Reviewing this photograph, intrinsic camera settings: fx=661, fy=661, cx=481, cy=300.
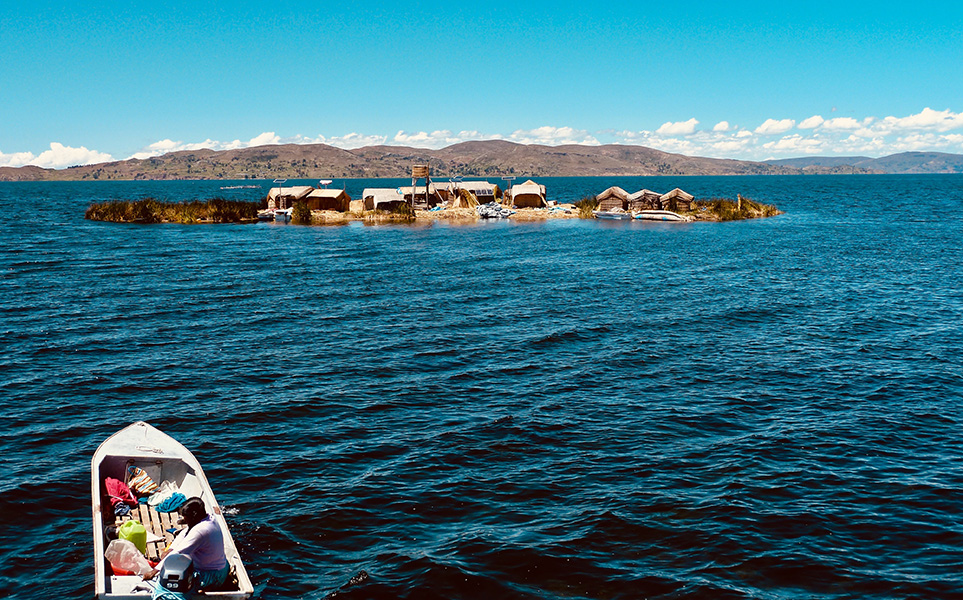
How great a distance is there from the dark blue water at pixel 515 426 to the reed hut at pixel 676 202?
181 ft

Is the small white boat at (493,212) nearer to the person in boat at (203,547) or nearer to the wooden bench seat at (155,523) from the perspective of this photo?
the wooden bench seat at (155,523)

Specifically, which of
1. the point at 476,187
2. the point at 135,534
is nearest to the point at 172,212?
the point at 476,187

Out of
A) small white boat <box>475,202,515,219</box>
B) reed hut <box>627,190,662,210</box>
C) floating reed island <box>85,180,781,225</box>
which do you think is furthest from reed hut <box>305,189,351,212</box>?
reed hut <box>627,190,662,210</box>

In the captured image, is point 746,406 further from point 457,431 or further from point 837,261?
point 837,261

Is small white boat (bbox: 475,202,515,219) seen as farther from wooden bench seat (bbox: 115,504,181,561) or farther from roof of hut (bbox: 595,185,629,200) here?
wooden bench seat (bbox: 115,504,181,561)

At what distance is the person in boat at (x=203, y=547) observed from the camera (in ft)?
37.2

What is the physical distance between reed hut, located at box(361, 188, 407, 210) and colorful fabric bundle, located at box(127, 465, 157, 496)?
8282 cm

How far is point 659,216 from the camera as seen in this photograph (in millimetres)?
93500

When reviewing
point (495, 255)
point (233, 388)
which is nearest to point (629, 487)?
point (233, 388)

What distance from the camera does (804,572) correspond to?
43.8ft

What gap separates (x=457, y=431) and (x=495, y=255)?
4006cm

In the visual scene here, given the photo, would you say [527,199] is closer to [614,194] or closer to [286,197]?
[614,194]

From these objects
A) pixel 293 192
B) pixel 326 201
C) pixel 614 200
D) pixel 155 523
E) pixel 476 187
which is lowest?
pixel 155 523

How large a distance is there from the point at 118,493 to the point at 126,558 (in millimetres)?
2471
